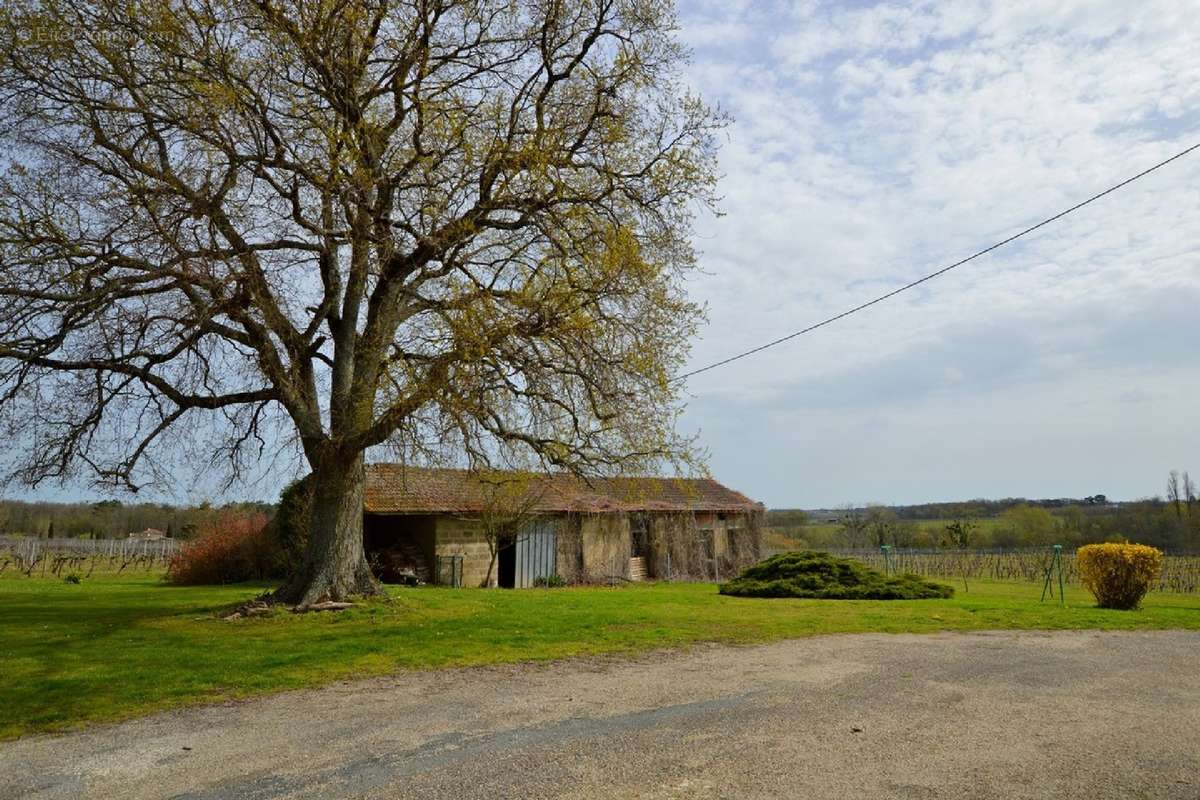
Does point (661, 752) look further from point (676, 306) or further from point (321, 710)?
point (676, 306)

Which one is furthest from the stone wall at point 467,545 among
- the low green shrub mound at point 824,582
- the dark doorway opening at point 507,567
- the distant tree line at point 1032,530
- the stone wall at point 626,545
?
the distant tree line at point 1032,530

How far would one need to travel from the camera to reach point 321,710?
738cm

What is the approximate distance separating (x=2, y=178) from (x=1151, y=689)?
15604 millimetres

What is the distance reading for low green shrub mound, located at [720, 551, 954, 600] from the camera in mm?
19438

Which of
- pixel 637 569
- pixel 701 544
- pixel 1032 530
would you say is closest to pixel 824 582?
pixel 637 569

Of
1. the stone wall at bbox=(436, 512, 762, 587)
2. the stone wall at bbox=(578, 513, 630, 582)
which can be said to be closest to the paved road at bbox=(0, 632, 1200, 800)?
the stone wall at bbox=(436, 512, 762, 587)

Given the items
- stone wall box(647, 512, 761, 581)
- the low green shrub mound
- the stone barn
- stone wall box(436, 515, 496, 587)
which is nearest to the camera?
the low green shrub mound

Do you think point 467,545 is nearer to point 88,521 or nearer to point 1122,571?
point 1122,571

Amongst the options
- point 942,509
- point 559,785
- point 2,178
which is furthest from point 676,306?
point 942,509

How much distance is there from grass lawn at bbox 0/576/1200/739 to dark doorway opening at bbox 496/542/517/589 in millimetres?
7936

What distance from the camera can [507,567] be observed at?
2706 centimetres

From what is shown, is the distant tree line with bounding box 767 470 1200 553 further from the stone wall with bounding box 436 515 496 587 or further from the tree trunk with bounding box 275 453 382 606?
the tree trunk with bounding box 275 453 382 606

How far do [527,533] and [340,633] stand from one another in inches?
598

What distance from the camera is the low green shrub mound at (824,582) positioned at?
63.8 feet
